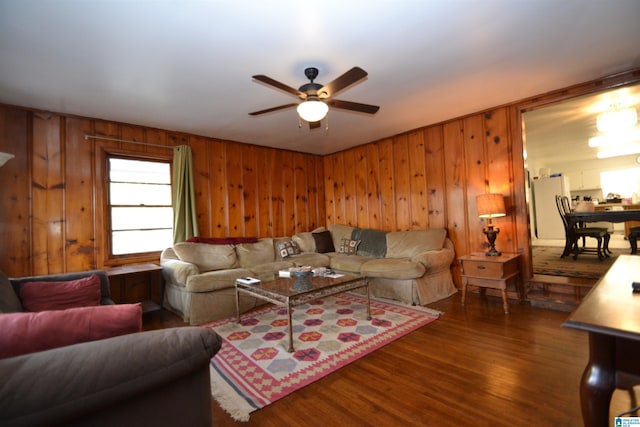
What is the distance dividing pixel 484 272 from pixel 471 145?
1.78 m

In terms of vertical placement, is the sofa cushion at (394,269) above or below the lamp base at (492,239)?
below

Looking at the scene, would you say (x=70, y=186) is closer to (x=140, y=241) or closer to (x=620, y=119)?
(x=140, y=241)

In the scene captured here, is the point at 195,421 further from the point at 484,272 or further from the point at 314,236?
the point at 314,236

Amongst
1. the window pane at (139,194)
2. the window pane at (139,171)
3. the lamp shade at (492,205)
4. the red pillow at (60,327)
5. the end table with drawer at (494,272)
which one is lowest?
the end table with drawer at (494,272)

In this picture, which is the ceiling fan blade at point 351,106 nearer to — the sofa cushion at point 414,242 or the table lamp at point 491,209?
the table lamp at point 491,209

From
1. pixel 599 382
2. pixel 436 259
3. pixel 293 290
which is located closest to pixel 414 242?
pixel 436 259

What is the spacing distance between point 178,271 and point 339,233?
9.18ft

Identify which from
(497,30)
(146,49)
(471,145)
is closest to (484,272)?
(471,145)

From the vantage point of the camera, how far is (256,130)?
13.9 ft

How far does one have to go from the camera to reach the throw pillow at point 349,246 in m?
4.82

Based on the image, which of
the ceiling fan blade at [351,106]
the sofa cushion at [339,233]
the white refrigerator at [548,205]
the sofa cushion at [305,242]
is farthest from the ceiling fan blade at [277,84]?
the white refrigerator at [548,205]

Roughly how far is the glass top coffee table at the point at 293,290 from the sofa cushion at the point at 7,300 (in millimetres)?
1625

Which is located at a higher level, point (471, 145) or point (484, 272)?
point (471, 145)

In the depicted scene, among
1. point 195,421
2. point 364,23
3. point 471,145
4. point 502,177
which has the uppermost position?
point 364,23
